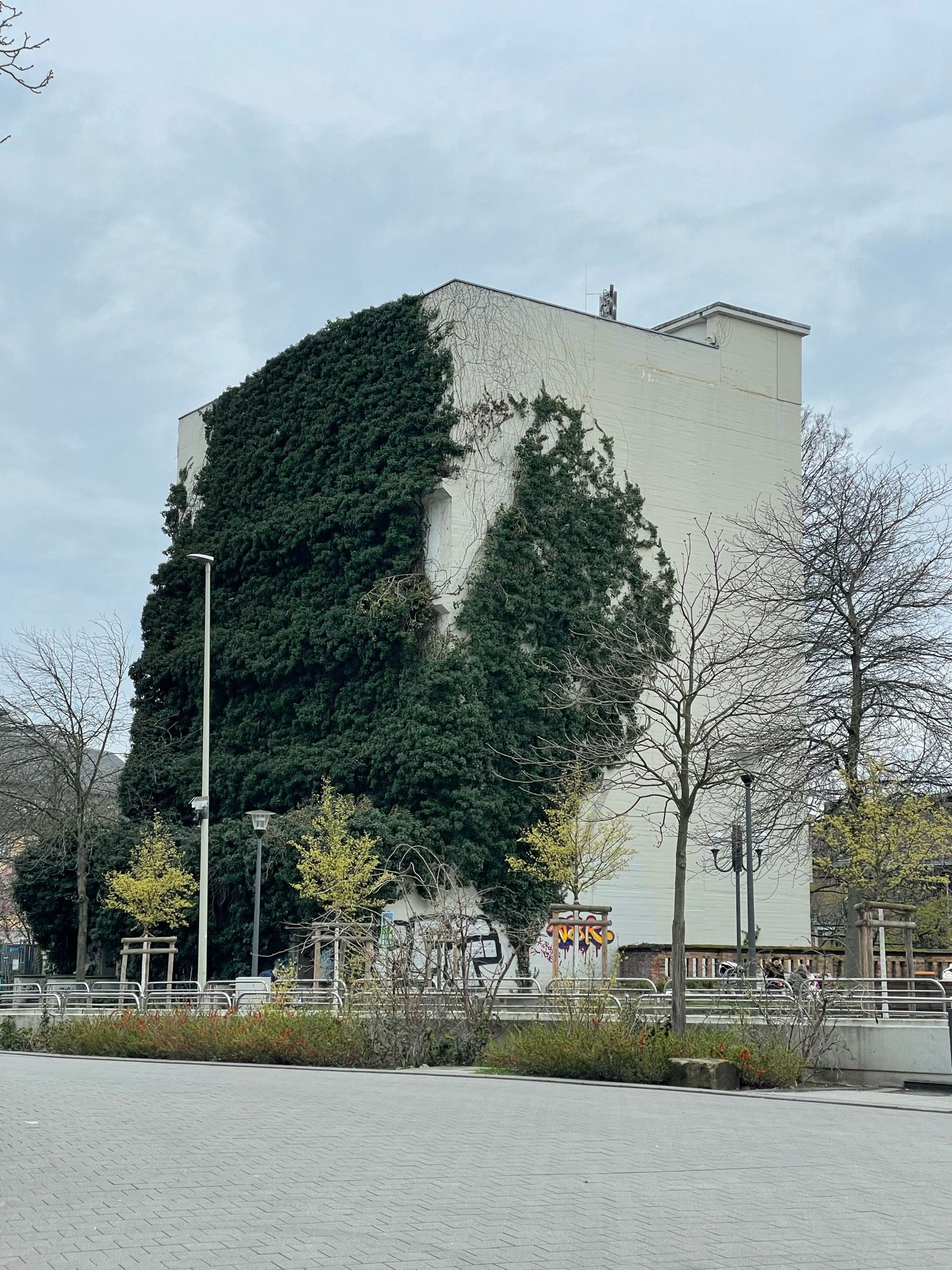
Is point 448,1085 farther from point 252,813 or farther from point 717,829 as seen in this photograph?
point 717,829

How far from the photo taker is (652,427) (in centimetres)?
4797

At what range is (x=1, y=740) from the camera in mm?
48250

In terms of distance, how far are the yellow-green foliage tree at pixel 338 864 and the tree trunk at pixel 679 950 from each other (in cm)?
1642

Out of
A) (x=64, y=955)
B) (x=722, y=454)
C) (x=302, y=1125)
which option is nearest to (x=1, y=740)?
(x=64, y=955)

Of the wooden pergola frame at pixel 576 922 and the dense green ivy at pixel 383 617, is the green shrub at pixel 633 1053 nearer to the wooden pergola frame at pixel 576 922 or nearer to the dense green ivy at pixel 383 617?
the wooden pergola frame at pixel 576 922

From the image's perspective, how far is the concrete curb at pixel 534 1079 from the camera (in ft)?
57.4

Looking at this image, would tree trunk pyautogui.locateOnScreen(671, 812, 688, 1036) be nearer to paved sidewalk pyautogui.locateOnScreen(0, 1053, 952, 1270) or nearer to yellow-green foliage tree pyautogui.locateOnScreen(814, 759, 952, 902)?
paved sidewalk pyautogui.locateOnScreen(0, 1053, 952, 1270)

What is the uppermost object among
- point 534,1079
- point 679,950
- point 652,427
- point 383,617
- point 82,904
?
point 652,427

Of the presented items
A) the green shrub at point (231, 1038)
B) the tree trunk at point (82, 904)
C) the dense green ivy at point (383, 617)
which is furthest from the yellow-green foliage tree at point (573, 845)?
the green shrub at point (231, 1038)

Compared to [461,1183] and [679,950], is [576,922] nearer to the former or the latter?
[679,950]

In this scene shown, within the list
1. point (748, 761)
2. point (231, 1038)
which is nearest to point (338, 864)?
point (748, 761)

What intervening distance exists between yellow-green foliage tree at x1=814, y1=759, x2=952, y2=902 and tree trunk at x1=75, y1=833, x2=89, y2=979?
839 inches

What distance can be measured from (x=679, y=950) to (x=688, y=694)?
3.75 m

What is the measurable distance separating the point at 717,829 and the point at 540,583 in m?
9.65
